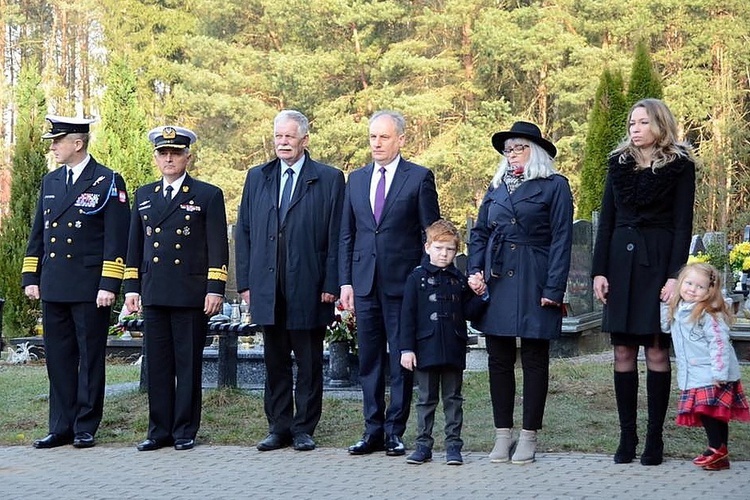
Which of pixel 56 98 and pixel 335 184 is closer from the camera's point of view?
pixel 335 184

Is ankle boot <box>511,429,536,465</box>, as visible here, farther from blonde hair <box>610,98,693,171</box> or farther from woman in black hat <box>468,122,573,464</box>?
blonde hair <box>610,98,693,171</box>

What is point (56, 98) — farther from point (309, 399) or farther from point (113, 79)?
point (309, 399)

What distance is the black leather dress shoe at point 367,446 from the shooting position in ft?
24.5

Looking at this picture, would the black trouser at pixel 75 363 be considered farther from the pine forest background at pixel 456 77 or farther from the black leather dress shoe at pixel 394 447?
the pine forest background at pixel 456 77

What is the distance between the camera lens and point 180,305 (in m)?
7.94

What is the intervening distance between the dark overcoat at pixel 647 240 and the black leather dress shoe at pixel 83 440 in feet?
11.3

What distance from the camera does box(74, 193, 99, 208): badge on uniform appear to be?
8.20 meters

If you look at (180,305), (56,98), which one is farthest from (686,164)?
(56,98)

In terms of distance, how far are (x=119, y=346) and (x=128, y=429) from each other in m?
7.62

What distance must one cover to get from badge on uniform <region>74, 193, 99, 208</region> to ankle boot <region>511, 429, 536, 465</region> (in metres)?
3.25

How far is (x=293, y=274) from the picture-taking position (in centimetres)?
776

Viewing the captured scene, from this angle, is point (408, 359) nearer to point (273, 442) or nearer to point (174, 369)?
point (273, 442)

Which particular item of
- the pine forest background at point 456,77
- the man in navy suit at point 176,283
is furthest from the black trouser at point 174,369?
the pine forest background at point 456,77

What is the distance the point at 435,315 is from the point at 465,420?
190 centimetres
